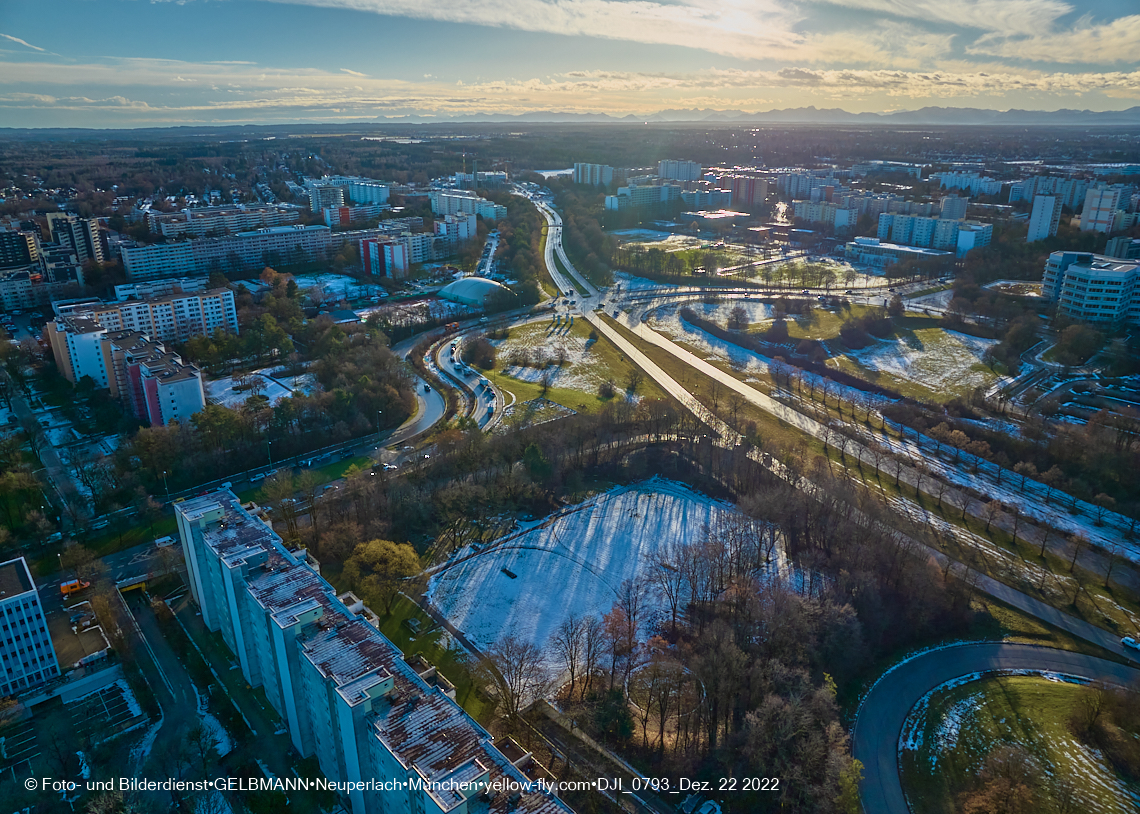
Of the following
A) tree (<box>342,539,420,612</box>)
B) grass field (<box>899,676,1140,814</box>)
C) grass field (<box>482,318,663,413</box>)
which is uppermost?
tree (<box>342,539,420,612</box>)

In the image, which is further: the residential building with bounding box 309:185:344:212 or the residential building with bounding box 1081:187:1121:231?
the residential building with bounding box 309:185:344:212

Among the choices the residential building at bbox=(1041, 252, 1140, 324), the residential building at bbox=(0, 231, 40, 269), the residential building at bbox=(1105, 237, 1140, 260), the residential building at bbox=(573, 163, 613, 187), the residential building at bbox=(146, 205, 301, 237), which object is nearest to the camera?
the residential building at bbox=(1041, 252, 1140, 324)

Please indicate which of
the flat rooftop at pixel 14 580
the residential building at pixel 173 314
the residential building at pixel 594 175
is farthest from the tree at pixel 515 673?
the residential building at pixel 594 175

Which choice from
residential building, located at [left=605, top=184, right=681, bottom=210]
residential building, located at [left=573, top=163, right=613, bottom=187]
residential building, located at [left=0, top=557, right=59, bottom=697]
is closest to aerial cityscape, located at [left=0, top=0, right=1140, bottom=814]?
residential building, located at [left=0, top=557, right=59, bottom=697]

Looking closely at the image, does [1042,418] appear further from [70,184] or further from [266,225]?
[70,184]

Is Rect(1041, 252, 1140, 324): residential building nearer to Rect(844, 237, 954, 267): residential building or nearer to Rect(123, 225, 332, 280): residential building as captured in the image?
Rect(844, 237, 954, 267): residential building

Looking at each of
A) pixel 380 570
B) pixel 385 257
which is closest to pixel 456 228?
pixel 385 257
